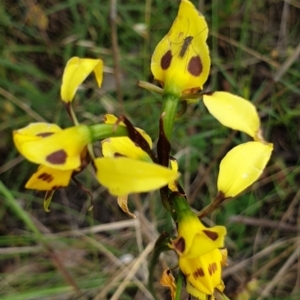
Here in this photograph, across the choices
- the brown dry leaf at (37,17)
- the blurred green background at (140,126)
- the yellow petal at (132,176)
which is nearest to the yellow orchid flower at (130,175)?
the yellow petal at (132,176)

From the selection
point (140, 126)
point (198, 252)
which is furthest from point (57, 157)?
point (140, 126)

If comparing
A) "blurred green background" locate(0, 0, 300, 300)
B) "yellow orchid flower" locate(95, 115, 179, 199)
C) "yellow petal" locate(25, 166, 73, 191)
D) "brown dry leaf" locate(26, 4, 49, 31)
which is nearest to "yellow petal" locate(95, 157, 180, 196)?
"yellow orchid flower" locate(95, 115, 179, 199)

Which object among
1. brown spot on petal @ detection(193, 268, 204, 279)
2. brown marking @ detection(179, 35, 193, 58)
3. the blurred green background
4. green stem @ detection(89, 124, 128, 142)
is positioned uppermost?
brown marking @ detection(179, 35, 193, 58)

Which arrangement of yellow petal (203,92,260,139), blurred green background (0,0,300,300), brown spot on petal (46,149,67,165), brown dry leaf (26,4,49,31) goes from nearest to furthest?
brown spot on petal (46,149,67,165) → yellow petal (203,92,260,139) → blurred green background (0,0,300,300) → brown dry leaf (26,4,49,31)

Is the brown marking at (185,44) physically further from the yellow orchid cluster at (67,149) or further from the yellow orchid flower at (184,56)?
the yellow orchid cluster at (67,149)

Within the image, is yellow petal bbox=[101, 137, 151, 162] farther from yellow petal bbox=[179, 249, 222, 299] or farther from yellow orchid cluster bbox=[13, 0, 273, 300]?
yellow petal bbox=[179, 249, 222, 299]

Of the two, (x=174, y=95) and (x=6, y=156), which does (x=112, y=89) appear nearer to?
(x=6, y=156)
